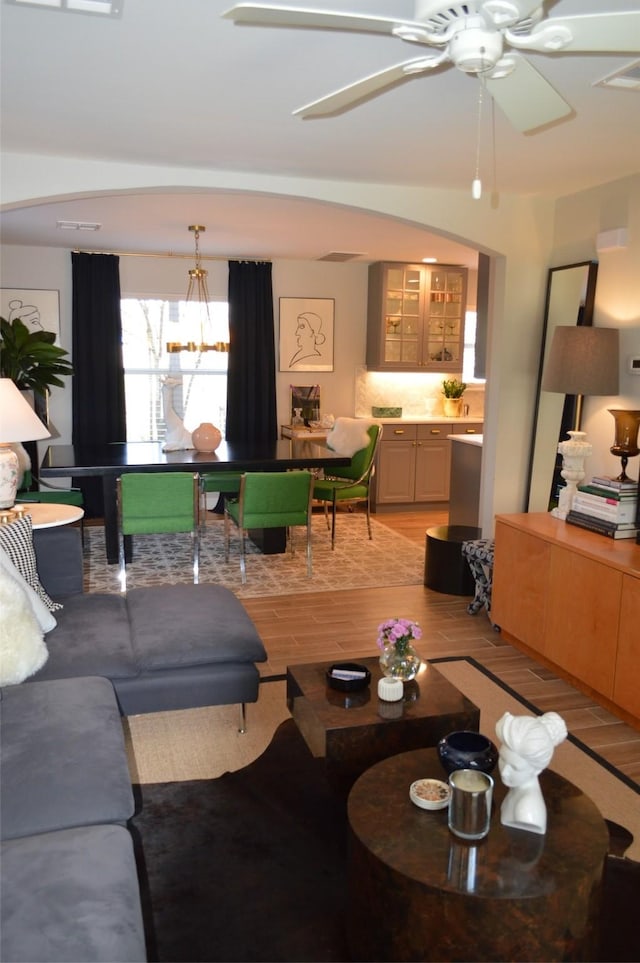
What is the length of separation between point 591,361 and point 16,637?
9.99ft

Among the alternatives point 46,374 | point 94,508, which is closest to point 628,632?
point 46,374

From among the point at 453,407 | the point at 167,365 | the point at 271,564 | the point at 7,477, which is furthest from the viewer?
the point at 453,407

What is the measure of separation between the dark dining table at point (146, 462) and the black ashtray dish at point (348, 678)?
3.03 metres

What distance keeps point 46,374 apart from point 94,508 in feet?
5.63

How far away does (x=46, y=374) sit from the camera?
6.23 meters

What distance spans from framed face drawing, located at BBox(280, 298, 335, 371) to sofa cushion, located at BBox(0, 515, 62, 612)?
5.04m

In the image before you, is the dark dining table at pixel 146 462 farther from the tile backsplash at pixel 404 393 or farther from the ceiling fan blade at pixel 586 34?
the ceiling fan blade at pixel 586 34

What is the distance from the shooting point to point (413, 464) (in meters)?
7.76

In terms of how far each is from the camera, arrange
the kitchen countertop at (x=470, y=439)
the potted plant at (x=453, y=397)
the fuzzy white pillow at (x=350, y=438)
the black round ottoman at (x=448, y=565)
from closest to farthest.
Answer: the black round ottoman at (x=448, y=565) < the kitchen countertop at (x=470, y=439) < the fuzzy white pillow at (x=350, y=438) < the potted plant at (x=453, y=397)

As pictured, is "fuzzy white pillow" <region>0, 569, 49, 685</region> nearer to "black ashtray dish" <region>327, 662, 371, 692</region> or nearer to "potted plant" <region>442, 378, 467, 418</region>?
"black ashtray dish" <region>327, 662, 371, 692</region>

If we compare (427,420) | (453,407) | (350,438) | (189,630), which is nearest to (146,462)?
(350,438)

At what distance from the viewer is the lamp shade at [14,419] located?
356 centimetres

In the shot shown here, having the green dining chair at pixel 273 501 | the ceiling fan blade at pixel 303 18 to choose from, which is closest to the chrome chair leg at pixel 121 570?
the green dining chair at pixel 273 501

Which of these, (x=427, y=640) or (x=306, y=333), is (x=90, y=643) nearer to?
(x=427, y=640)
